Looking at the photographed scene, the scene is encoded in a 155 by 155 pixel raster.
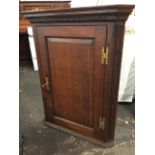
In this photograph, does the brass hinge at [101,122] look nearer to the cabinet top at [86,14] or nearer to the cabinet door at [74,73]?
the cabinet door at [74,73]

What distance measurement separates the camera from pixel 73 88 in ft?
4.39

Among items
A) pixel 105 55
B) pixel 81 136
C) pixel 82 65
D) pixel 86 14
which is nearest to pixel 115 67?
pixel 105 55

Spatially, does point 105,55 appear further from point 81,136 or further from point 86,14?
point 81,136

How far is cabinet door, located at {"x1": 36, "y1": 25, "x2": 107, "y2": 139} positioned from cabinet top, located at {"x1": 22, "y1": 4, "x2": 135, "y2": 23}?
2.0 inches

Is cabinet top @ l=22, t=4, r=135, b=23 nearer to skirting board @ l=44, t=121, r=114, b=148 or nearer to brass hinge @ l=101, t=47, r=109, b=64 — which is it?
brass hinge @ l=101, t=47, r=109, b=64

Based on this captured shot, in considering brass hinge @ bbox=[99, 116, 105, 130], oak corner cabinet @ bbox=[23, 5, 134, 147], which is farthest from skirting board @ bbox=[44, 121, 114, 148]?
brass hinge @ bbox=[99, 116, 105, 130]

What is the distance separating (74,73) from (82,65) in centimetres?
10

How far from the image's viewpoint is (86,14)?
3.31 feet

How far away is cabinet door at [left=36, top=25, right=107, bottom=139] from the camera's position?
3.68 ft

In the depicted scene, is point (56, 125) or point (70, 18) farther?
point (56, 125)
